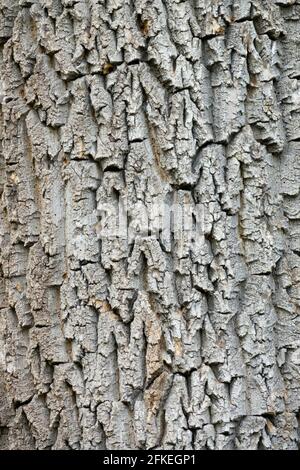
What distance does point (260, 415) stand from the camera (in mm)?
1865

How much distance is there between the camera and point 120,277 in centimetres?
185

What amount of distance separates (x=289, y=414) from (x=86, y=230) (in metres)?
0.73

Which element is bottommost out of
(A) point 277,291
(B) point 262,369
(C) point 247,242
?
(B) point 262,369

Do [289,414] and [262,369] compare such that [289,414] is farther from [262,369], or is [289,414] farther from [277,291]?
[277,291]

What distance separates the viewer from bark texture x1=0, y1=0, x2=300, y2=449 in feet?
5.99

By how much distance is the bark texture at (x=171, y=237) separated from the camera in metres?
1.83

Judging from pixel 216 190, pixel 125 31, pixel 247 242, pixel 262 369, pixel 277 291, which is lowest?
pixel 262 369

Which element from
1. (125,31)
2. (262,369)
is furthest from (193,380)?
(125,31)

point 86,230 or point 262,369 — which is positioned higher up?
point 86,230

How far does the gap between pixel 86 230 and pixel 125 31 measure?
21.0 inches

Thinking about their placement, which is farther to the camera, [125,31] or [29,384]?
[29,384]

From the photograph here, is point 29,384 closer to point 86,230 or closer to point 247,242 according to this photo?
point 86,230

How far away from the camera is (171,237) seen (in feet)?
6.03

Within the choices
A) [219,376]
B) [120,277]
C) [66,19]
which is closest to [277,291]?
[219,376]
